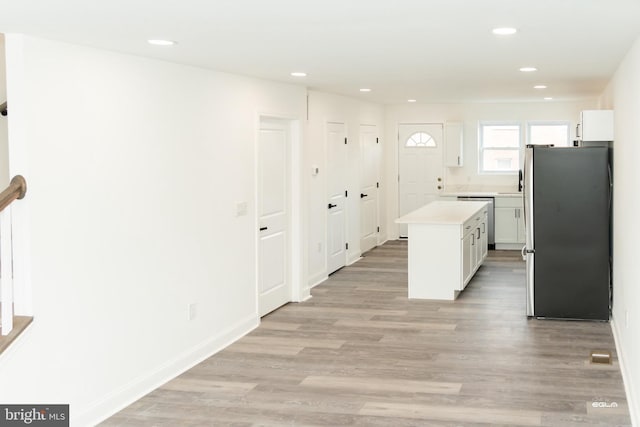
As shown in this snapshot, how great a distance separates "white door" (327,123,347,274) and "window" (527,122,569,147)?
3671 mm

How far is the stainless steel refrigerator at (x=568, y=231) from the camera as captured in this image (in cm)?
684

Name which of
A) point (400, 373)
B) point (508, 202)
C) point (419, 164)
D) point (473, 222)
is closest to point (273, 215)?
point (400, 373)

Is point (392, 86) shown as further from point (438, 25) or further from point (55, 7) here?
point (55, 7)

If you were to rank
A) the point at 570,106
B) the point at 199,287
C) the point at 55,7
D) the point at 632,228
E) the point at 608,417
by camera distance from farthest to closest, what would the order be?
the point at 570,106 → the point at 199,287 → the point at 632,228 → the point at 608,417 → the point at 55,7

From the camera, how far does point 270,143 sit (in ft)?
24.2

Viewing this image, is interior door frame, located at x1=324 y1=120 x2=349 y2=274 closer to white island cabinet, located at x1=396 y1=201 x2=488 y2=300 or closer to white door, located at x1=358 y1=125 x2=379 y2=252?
white door, located at x1=358 y1=125 x2=379 y2=252

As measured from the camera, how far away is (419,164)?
41.3ft

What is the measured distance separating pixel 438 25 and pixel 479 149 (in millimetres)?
8526

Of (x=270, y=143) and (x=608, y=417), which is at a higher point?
(x=270, y=143)

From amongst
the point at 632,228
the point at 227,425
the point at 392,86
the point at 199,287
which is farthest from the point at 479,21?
the point at 392,86

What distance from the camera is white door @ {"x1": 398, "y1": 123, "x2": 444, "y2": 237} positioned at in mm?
12484

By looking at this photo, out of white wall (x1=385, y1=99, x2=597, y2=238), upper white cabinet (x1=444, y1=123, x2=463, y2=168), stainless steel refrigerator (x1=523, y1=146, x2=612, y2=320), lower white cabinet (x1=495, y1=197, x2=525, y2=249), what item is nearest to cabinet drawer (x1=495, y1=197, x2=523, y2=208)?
lower white cabinet (x1=495, y1=197, x2=525, y2=249)

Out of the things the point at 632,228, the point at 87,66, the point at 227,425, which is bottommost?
the point at 227,425

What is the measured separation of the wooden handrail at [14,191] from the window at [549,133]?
9496 mm
